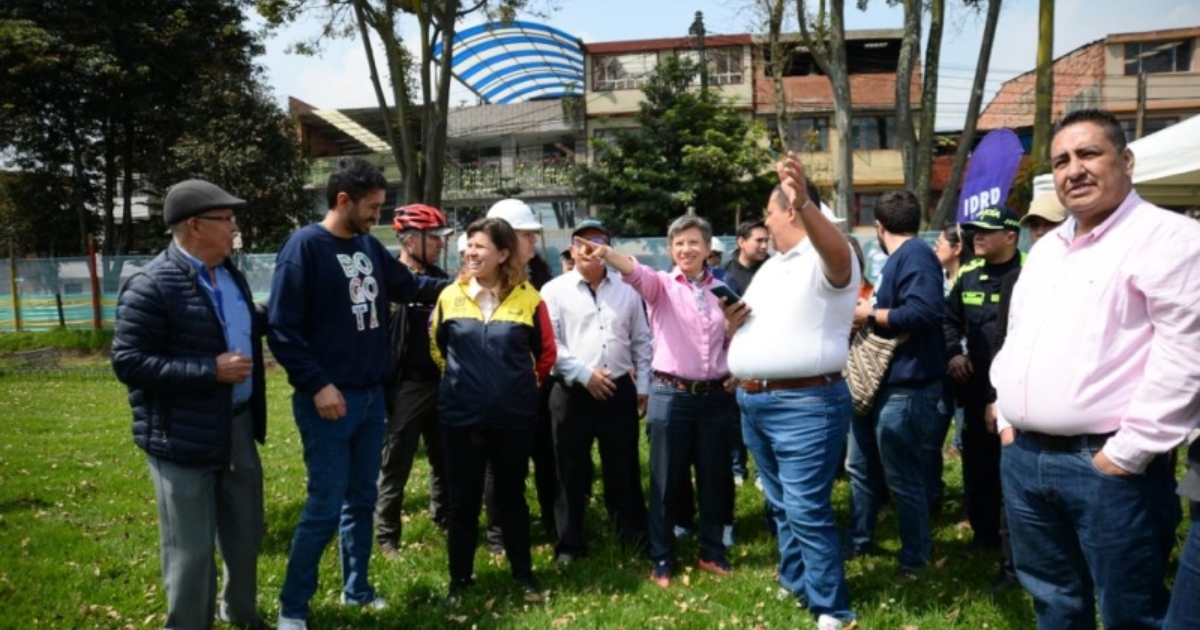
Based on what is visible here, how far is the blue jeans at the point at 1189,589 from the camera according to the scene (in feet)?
7.66

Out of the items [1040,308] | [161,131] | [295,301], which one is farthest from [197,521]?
[161,131]

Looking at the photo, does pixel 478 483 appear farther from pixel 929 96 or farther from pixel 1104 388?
pixel 929 96

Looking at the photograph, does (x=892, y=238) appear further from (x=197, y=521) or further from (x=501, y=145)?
(x=501, y=145)

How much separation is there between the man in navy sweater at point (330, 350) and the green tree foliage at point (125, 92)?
2426 cm

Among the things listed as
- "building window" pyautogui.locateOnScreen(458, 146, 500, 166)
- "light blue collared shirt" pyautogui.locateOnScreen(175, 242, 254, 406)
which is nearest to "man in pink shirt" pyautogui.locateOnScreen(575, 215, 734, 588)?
"light blue collared shirt" pyautogui.locateOnScreen(175, 242, 254, 406)

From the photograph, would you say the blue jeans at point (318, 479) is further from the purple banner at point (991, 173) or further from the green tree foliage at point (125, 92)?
the green tree foliage at point (125, 92)

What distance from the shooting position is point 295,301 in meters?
3.88

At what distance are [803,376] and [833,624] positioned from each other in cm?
122

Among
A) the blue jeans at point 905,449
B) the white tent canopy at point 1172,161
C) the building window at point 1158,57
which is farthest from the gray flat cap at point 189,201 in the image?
the building window at point 1158,57

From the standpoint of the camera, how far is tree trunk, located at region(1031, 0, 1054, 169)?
16266 millimetres

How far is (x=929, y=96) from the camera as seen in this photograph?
16.6m

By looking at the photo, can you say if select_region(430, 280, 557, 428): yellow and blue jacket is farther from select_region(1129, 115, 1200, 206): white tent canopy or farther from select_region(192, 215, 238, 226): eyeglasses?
select_region(1129, 115, 1200, 206): white tent canopy

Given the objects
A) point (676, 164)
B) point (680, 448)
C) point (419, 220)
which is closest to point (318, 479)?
point (419, 220)

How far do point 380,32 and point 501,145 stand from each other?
1978 cm
